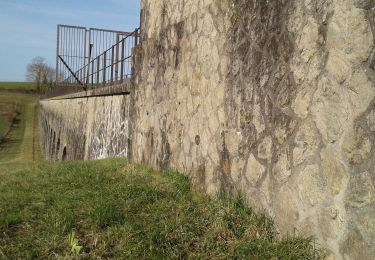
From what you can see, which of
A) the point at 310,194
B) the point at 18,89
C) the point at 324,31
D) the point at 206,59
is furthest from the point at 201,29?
the point at 18,89

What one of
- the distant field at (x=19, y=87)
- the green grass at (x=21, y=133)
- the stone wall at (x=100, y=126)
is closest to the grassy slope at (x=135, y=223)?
the stone wall at (x=100, y=126)

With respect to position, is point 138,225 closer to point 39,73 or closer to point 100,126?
point 100,126

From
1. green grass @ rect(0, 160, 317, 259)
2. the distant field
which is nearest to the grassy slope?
green grass @ rect(0, 160, 317, 259)

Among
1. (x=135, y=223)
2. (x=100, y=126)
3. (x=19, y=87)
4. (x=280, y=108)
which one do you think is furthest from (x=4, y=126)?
(x=280, y=108)

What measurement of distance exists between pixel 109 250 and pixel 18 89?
7860 cm

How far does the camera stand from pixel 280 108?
3354 mm

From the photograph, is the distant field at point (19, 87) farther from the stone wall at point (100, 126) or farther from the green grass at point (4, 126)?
the stone wall at point (100, 126)

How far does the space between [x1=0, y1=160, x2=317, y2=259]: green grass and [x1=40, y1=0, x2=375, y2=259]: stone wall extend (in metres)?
0.18

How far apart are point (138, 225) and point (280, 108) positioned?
139cm

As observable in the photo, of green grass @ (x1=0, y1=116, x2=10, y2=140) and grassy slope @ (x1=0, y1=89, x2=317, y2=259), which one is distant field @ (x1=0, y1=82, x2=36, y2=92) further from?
grassy slope @ (x1=0, y1=89, x2=317, y2=259)

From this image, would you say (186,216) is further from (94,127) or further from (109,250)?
(94,127)

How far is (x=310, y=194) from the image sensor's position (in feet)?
9.90

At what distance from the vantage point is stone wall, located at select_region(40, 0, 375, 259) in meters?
2.65

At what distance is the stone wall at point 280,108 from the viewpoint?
2646 mm
